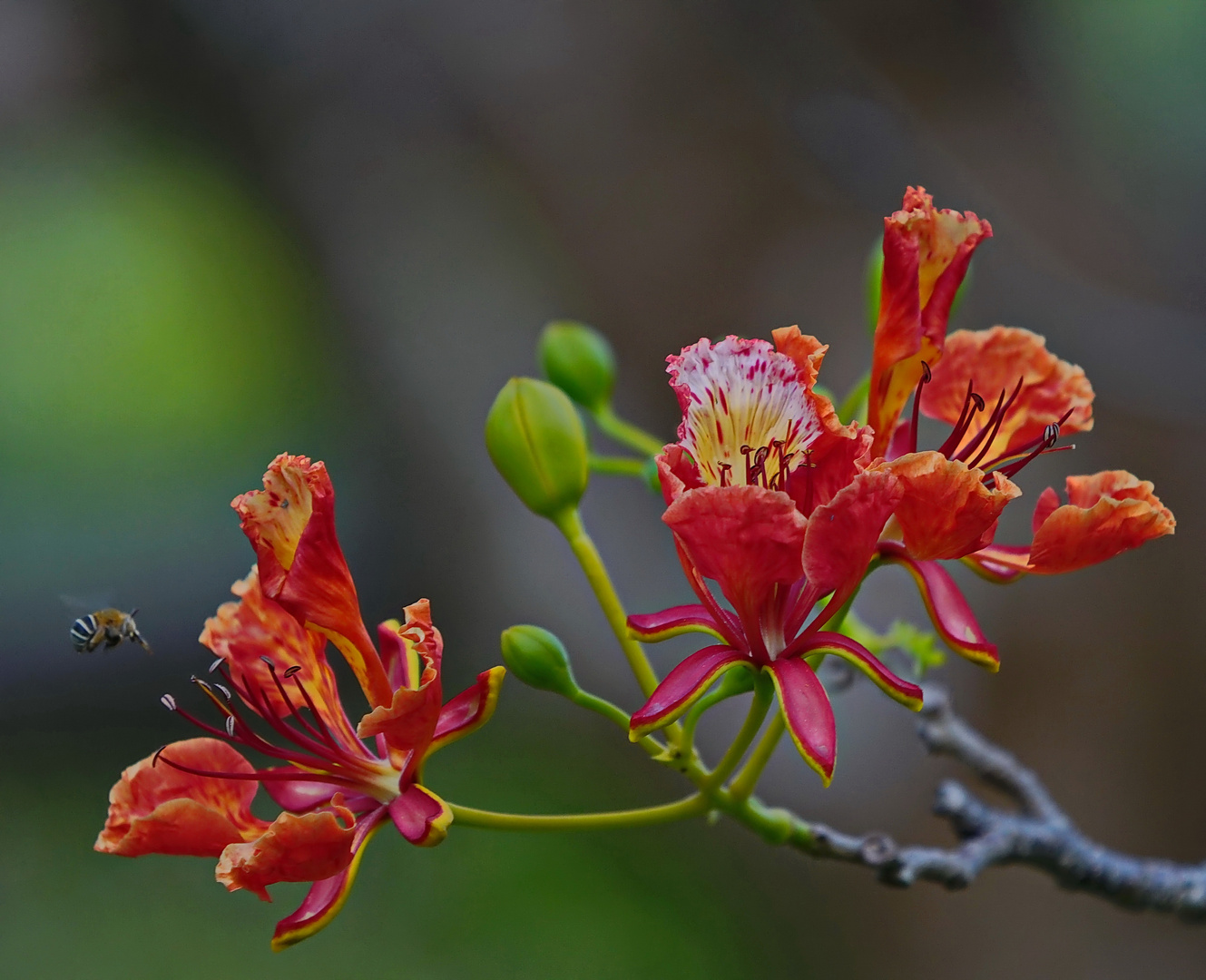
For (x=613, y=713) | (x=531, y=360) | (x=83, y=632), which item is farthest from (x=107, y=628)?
(x=531, y=360)

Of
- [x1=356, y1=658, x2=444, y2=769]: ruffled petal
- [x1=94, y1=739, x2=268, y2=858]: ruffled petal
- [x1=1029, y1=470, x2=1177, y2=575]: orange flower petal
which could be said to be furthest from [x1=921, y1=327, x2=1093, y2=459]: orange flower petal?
[x1=94, y1=739, x2=268, y2=858]: ruffled petal

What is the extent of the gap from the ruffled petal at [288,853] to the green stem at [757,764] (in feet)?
0.94

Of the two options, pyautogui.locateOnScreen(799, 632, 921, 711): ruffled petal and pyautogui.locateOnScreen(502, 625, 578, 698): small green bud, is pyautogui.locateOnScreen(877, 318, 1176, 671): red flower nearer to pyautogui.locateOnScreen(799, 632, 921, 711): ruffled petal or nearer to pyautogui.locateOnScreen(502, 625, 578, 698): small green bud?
pyautogui.locateOnScreen(799, 632, 921, 711): ruffled petal

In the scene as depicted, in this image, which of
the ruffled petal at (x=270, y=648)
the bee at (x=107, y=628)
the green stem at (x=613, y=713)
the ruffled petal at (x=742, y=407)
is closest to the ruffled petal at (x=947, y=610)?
the ruffled petal at (x=742, y=407)

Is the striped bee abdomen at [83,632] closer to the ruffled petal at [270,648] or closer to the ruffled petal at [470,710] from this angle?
the ruffled petal at [270,648]

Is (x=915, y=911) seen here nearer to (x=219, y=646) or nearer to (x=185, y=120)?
(x=219, y=646)

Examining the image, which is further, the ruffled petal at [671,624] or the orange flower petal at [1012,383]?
the orange flower petal at [1012,383]

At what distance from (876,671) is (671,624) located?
133mm

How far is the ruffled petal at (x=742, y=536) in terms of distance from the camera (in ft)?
2.11

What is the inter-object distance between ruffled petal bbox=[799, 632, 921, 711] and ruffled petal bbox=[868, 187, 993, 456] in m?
0.18

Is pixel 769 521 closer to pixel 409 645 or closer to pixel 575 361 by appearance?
pixel 409 645

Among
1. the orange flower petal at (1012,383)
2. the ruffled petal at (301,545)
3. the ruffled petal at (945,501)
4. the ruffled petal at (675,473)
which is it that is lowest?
the ruffled petal at (301,545)

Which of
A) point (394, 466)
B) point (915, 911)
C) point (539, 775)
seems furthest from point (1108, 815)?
point (394, 466)

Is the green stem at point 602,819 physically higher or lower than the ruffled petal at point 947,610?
lower
